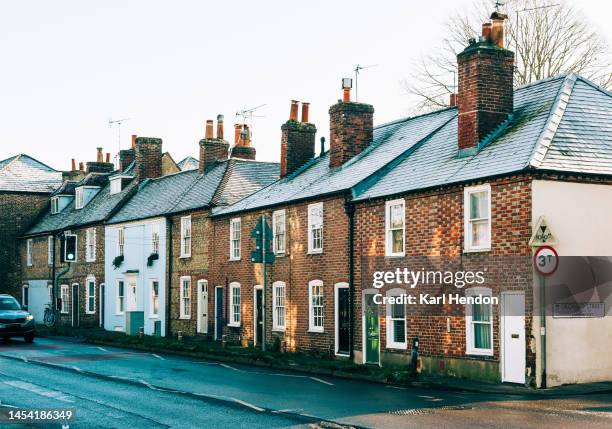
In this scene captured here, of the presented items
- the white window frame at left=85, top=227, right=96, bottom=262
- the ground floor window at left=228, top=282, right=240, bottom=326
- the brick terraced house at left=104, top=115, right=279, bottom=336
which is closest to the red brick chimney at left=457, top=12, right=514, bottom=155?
the ground floor window at left=228, top=282, right=240, bottom=326

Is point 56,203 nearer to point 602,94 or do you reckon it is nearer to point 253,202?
point 253,202

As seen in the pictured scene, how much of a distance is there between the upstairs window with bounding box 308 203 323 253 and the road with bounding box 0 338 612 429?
20.3 feet

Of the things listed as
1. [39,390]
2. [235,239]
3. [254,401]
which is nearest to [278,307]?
[235,239]

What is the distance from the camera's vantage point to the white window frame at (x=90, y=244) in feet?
168

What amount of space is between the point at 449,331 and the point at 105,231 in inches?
1206

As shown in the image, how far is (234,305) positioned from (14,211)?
3241 cm

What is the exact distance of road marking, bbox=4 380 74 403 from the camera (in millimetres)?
18038

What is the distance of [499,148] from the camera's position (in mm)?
23078

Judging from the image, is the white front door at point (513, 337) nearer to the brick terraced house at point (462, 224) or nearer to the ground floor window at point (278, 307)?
the brick terraced house at point (462, 224)

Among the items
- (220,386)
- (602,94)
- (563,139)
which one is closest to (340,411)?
(220,386)

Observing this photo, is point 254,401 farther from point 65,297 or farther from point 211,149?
point 65,297

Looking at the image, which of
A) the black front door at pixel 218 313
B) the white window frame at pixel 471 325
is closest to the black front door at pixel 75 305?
the black front door at pixel 218 313

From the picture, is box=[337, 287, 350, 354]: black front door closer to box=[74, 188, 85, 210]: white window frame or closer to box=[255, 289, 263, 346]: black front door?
box=[255, 289, 263, 346]: black front door

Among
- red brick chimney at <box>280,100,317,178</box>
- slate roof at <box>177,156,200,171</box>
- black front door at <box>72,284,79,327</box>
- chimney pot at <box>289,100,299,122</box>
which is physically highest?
slate roof at <box>177,156,200,171</box>
